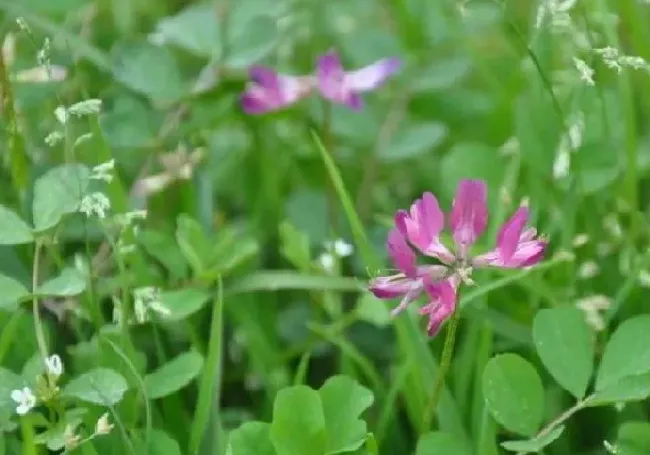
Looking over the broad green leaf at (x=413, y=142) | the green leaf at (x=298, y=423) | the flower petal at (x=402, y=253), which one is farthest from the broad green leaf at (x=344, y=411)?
the broad green leaf at (x=413, y=142)

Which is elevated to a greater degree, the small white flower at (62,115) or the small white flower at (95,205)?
the small white flower at (62,115)

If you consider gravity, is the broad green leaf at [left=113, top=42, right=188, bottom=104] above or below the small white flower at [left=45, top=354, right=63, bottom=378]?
above

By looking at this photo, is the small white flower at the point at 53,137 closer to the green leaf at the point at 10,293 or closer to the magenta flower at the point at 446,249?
the green leaf at the point at 10,293

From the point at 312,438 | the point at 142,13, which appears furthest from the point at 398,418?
the point at 142,13

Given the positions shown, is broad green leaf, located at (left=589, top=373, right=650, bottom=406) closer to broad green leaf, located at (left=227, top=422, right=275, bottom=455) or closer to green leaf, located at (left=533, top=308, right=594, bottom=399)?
green leaf, located at (left=533, top=308, right=594, bottom=399)

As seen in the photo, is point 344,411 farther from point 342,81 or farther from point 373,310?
point 342,81

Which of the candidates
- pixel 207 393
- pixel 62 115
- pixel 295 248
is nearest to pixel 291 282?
pixel 295 248

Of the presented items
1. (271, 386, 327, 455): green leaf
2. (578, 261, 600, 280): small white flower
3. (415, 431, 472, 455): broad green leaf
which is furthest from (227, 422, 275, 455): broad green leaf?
(578, 261, 600, 280): small white flower
